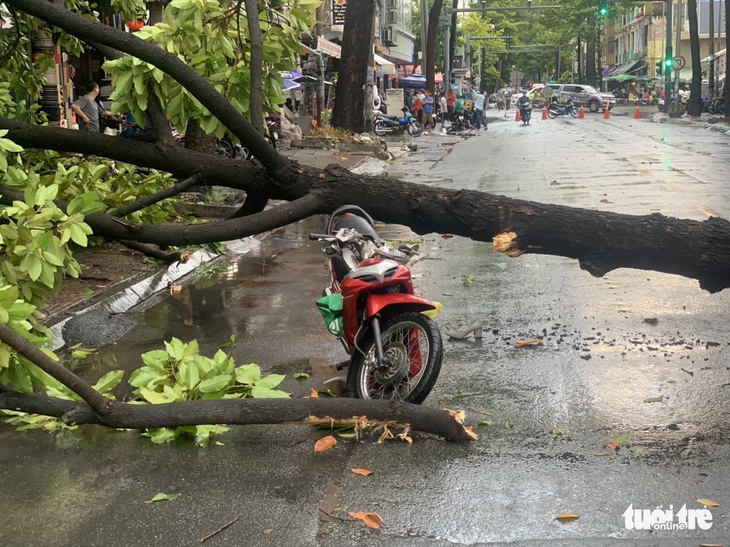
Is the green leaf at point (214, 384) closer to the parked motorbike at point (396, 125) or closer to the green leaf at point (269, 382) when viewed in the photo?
the green leaf at point (269, 382)

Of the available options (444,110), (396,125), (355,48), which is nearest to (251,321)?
(355,48)

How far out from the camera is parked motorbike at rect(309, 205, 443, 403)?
5.70m

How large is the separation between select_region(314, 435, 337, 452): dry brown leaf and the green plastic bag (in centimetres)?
98

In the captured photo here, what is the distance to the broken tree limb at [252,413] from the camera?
199 inches

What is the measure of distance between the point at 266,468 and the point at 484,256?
6987 millimetres

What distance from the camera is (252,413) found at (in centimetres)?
511

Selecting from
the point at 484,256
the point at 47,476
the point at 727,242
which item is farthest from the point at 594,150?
the point at 47,476

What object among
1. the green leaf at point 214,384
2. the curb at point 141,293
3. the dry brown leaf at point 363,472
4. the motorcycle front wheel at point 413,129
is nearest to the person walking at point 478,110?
the motorcycle front wheel at point 413,129

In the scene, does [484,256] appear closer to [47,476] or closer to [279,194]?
[279,194]

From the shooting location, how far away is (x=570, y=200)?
1570 cm

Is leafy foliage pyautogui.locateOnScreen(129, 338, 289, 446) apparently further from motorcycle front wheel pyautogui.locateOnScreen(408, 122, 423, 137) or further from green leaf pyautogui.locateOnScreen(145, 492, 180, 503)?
motorcycle front wheel pyautogui.locateOnScreen(408, 122, 423, 137)

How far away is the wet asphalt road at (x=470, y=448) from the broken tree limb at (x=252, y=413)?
5.9 inches

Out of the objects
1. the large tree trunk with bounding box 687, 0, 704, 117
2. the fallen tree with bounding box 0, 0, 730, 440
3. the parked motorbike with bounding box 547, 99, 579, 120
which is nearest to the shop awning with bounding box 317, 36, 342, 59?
the large tree trunk with bounding box 687, 0, 704, 117

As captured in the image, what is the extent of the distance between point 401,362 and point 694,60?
146 ft
